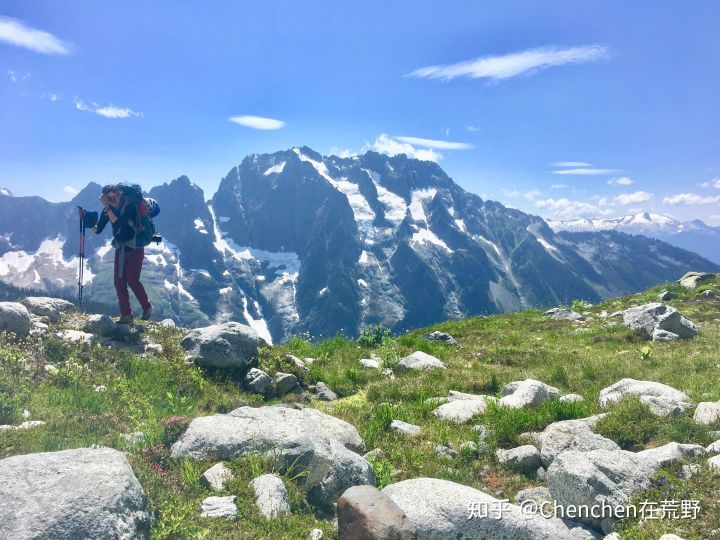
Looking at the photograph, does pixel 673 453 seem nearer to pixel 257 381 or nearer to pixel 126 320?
pixel 257 381

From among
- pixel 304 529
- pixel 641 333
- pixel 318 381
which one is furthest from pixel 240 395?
pixel 641 333

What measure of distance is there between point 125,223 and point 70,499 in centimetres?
1206

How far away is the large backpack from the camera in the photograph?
1523cm

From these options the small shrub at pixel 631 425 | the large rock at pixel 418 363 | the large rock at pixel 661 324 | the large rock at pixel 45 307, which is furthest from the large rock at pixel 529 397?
the large rock at pixel 45 307

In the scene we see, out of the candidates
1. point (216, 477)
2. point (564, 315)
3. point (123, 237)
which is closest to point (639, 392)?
point (216, 477)

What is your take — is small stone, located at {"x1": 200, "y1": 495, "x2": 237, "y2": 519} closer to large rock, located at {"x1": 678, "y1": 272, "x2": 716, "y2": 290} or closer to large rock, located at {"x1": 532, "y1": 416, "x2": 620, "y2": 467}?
large rock, located at {"x1": 532, "y1": 416, "x2": 620, "y2": 467}

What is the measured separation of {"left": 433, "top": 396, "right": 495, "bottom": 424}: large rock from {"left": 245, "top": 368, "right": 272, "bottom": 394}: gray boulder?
4738 millimetres

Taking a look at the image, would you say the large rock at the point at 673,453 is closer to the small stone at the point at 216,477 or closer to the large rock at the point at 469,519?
the large rock at the point at 469,519

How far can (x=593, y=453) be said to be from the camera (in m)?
6.94

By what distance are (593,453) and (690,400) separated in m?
4.75

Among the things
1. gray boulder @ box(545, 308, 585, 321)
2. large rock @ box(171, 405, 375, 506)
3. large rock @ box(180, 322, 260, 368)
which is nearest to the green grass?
large rock @ box(171, 405, 375, 506)

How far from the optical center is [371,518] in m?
5.48

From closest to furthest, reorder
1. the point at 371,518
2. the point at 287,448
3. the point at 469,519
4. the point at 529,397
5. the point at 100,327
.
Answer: the point at 371,518 < the point at 469,519 < the point at 287,448 < the point at 529,397 < the point at 100,327

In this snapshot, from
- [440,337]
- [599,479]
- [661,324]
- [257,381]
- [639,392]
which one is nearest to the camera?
[599,479]
